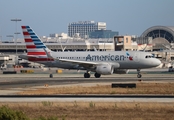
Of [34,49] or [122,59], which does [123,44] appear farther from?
[122,59]

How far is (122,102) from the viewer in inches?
1405

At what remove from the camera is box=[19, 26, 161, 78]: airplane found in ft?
240

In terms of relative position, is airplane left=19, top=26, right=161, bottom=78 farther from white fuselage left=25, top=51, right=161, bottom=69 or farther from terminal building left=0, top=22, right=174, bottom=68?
terminal building left=0, top=22, right=174, bottom=68

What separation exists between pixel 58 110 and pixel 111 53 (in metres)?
43.0

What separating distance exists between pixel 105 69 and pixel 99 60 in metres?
3.15

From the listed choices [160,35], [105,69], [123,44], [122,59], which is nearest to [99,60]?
[105,69]

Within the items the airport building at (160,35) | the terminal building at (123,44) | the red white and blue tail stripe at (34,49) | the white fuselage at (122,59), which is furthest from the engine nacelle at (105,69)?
the airport building at (160,35)

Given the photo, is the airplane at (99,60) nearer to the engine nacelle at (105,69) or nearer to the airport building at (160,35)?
the engine nacelle at (105,69)

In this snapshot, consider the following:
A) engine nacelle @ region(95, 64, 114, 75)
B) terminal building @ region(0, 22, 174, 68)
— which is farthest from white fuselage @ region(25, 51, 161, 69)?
terminal building @ region(0, 22, 174, 68)

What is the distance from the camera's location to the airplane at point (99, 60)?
240 feet

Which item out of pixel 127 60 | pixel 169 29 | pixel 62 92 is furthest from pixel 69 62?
pixel 169 29

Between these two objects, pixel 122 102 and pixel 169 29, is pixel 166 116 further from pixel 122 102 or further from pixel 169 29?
pixel 169 29

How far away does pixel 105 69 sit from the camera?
71688 millimetres

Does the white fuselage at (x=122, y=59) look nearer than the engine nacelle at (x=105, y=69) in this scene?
No
